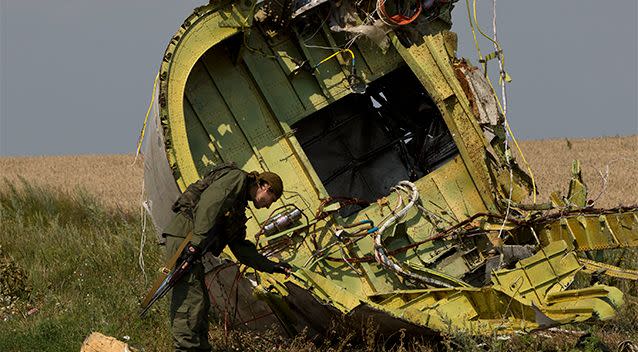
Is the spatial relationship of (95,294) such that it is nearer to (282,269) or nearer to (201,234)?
(282,269)

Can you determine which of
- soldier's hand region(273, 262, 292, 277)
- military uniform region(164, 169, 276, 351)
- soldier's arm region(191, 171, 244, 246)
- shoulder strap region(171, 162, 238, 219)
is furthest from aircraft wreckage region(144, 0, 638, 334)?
soldier's arm region(191, 171, 244, 246)

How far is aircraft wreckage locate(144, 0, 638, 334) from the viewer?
6.98m

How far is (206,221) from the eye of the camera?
6.14 m

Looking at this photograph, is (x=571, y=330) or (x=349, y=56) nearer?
(x=571, y=330)

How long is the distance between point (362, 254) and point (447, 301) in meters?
1.20

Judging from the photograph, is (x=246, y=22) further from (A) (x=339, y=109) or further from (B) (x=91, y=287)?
(B) (x=91, y=287)

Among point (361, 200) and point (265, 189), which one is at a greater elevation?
point (265, 189)

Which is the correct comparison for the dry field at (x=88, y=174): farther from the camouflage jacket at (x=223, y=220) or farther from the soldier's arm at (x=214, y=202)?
the soldier's arm at (x=214, y=202)

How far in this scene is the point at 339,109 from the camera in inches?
390

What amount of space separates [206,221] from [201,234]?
0.29ft

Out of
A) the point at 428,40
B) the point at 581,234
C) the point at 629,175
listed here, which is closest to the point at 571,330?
the point at 581,234

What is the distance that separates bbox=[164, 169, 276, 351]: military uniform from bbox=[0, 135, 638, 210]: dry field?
832 cm

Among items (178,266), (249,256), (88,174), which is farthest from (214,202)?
(88,174)

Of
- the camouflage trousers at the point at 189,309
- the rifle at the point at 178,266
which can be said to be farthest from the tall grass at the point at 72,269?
the rifle at the point at 178,266
